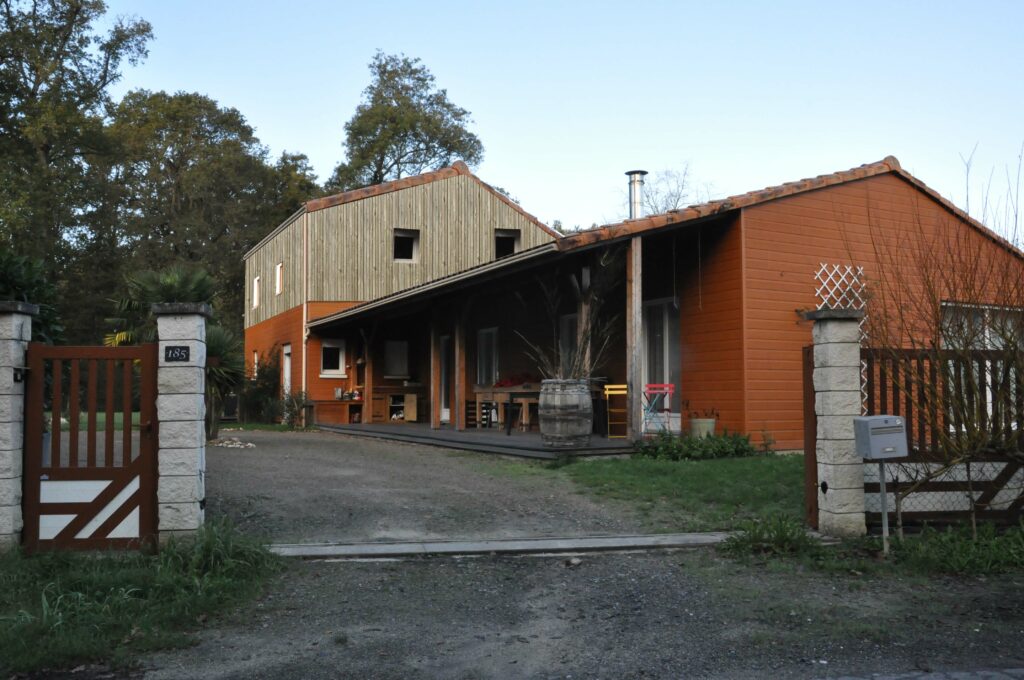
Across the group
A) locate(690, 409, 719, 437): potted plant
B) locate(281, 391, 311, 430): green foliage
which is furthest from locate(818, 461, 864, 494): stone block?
locate(281, 391, 311, 430): green foliage

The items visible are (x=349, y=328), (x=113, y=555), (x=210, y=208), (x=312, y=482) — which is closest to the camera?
(x=113, y=555)

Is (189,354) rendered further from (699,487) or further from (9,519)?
(699,487)

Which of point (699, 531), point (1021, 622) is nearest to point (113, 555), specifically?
point (699, 531)

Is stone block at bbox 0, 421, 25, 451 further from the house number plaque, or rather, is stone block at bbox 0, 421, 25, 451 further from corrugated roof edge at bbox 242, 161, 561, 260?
corrugated roof edge at bbox 242, 161, 561, 260

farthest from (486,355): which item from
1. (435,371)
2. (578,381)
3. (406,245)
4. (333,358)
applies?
(578,381)

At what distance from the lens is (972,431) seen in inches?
259

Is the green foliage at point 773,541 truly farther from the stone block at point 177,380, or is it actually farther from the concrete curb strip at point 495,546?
the stone block at point 177,380

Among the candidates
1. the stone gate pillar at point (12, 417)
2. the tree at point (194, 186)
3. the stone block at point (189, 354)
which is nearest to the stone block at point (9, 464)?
the stone gate pillar at point (12, 417)

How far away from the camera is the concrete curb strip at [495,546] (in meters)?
6.39

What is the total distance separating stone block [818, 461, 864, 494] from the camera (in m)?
6.80

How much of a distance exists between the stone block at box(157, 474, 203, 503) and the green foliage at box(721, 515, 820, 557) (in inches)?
149

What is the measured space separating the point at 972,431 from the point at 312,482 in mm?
6483

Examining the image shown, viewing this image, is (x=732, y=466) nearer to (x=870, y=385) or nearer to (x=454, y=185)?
(x=870, y=385)

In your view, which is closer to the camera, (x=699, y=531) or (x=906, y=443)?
(x=906, y=443)
